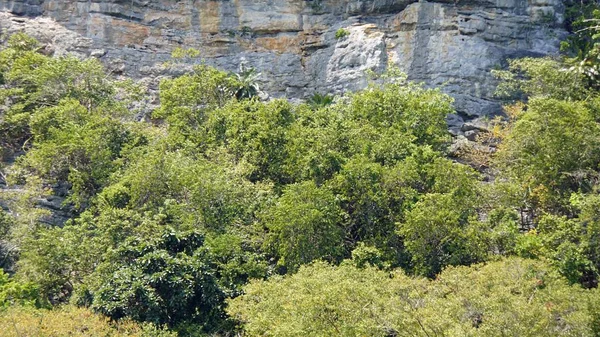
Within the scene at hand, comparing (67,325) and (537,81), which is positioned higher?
(537,81)

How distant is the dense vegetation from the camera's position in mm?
22109

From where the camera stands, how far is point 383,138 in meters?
32.0

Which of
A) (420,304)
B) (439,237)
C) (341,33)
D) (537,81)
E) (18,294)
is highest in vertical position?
(341,33)

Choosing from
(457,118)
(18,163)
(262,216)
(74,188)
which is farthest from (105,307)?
(457,118)

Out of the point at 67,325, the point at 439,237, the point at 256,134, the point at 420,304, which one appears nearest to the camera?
the point at 420,304

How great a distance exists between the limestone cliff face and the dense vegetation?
10.7 feet

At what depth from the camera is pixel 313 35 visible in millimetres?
46250

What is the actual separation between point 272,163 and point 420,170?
5.76 meters

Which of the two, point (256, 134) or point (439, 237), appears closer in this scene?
point (439, 237)

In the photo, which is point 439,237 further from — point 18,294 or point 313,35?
point 313,35

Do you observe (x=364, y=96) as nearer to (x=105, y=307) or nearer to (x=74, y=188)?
(x=74, y=188)

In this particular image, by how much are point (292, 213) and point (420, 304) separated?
6619 mm

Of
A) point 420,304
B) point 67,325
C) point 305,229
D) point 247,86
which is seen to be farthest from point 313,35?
point 420,304

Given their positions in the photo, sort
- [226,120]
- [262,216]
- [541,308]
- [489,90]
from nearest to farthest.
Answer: [541,308], [262,216], [226,120], [489,90]
